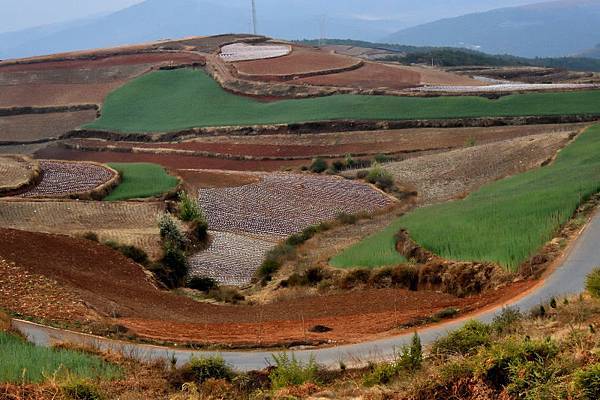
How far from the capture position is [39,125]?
77375mm

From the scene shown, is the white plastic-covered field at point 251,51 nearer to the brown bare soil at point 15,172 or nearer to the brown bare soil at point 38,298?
the brown bare soil at point 15,172

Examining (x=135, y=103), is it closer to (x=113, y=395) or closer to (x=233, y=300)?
(x=233, y=300)

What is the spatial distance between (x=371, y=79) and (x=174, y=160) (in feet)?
91.8

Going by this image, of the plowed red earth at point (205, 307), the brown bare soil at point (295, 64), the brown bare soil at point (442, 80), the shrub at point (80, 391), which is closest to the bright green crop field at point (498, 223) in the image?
the plowed red earth at point (205, 307)

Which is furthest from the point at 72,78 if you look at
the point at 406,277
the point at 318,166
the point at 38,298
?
the point at 406,277

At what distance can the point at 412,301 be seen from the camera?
19484mm

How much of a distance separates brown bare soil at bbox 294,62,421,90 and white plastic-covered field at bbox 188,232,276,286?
141 feet

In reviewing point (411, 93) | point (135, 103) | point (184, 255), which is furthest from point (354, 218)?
point (135, 103)

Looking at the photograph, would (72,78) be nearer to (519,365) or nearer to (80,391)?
(80,391)

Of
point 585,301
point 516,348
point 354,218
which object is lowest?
point 354,218

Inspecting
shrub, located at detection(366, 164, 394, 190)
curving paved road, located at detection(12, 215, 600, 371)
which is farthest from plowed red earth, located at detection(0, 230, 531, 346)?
shrub, located at detection(366, 164, 394, 190)

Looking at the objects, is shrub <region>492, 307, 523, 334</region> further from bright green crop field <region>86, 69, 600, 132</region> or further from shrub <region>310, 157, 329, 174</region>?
bright green crop field <region>86, 69, 600, 132</region>

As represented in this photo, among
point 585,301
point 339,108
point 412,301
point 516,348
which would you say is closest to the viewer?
point 516,348

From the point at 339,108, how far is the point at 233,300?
42.9 metres
